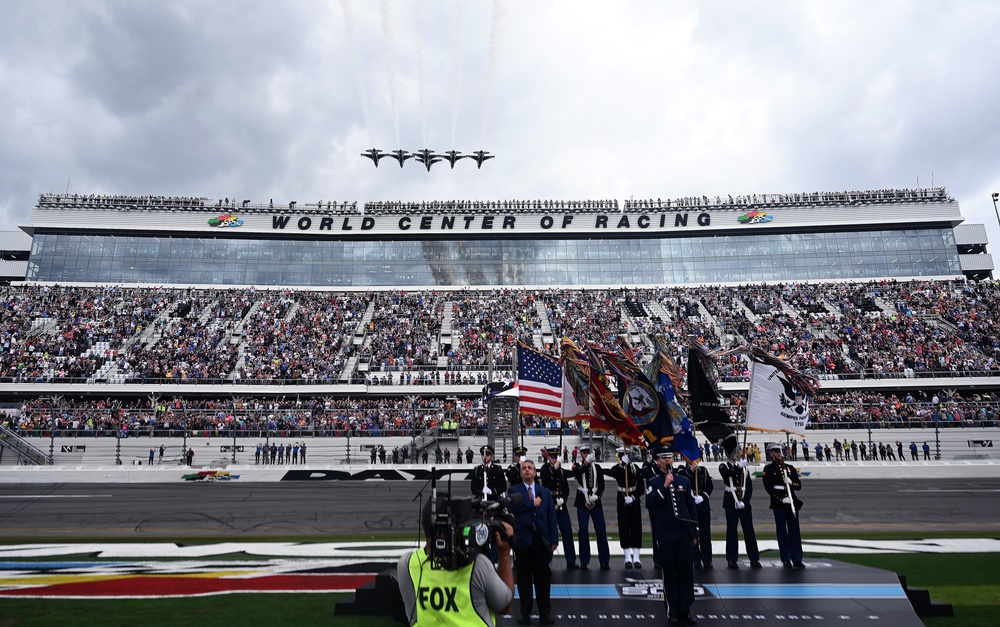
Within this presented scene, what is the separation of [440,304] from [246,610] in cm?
4375

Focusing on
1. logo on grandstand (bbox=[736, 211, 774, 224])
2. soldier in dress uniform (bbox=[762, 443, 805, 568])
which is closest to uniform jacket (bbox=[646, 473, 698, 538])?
soldier in dress uniform (bbox=[762, 443, 805, 568])

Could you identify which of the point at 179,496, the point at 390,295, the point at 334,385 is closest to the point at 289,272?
the point at 390,295

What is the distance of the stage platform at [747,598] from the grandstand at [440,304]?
75.5ft

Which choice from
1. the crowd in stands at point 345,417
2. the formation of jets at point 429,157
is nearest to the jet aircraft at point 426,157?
the formation of jets at point 429,157

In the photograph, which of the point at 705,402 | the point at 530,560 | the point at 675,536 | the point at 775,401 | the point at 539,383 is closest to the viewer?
the point at 530,560

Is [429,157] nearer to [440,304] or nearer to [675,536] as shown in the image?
[440,304]

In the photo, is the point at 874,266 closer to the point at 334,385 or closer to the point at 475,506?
the point at 334,385

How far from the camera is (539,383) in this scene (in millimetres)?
15562

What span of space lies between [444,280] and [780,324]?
95.5 ft

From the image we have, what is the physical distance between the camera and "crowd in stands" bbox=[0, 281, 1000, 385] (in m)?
39.6

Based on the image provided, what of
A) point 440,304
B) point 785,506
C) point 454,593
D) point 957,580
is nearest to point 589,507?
point 785,506

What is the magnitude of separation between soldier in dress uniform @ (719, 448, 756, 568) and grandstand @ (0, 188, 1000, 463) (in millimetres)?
21159

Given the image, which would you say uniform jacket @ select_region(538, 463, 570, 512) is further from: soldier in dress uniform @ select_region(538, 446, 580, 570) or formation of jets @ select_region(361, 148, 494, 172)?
formation of jets @ select_region(361, 148, 494, 172)

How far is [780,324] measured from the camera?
4612 centimetres
